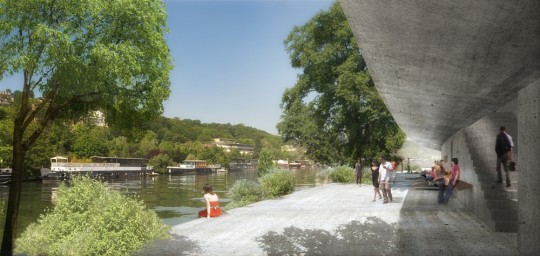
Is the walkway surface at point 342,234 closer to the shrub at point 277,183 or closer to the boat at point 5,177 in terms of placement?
the shrub at point 277,183

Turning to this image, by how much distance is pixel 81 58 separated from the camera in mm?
11516

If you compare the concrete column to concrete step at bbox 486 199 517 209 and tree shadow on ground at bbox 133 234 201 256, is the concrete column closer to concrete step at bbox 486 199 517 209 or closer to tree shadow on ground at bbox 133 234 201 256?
concrete step at bbox 486 199 517 209

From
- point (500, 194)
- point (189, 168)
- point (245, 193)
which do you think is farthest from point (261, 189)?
point (189, 168)

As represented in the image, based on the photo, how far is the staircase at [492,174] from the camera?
1165 centimetres

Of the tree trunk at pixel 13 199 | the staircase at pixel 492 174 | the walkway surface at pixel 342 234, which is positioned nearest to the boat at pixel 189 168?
the walkway surface at pixel 342 234

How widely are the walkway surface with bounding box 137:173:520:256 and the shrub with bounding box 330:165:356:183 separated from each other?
19.5 m

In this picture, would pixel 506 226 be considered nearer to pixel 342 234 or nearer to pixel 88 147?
pixel 342 234

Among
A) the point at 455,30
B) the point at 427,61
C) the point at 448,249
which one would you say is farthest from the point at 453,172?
the point at 455,30

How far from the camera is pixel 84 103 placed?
1355 cm

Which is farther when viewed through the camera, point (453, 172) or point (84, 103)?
point (453, 172)

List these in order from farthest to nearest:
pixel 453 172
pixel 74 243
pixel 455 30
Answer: pixel 453 172 → pixel 74 243 → pixel 455 30

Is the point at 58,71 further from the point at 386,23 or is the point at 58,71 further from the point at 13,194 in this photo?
the point at 386,23

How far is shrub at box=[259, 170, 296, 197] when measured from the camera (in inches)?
983

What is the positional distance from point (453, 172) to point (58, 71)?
12.8 metres
